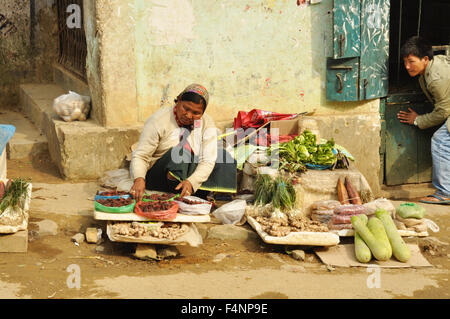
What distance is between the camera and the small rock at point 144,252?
16.0 feet

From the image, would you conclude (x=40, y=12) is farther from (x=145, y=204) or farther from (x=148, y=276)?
(x=148, y=276)

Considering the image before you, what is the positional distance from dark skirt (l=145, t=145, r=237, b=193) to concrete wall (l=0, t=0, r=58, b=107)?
14.3 feet

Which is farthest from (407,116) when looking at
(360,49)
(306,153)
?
A: (306,153)

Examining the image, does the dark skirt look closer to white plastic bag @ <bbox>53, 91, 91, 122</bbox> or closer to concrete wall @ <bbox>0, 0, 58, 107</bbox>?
white plastic bag @ <bbox>53, 91, 91, 122</bbox>

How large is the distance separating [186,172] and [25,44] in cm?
471

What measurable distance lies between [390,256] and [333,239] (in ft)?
1.54

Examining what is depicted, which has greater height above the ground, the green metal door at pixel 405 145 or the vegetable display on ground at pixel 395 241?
the green metal door at pixel 405 145

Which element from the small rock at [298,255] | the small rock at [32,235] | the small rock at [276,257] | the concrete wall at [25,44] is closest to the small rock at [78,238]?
the small rock at [32,235]

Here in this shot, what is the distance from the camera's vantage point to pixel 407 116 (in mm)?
7168

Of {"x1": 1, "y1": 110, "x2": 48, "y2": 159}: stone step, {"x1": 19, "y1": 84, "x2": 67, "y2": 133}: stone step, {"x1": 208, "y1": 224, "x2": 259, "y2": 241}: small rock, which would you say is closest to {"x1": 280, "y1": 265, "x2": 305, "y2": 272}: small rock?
{"x1": 208, "y1": 224, "x2": 259, "y2": 241}: small rock

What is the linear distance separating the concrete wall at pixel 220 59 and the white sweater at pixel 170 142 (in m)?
0.89

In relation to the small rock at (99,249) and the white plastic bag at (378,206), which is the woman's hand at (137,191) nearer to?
the small rock at (99,249)

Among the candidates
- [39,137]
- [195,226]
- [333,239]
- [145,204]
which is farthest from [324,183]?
[39,137]

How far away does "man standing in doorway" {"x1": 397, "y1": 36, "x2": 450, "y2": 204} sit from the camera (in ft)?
21.8
